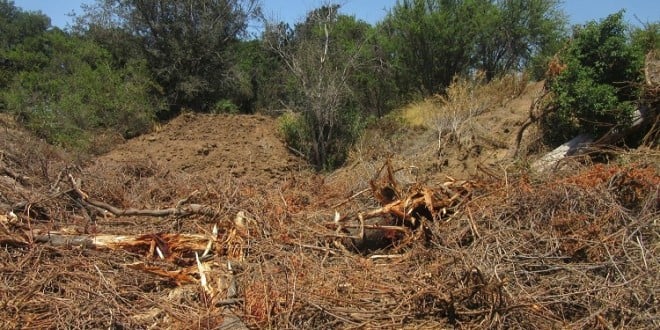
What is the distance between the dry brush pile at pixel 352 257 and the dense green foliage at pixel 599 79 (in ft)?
7.65

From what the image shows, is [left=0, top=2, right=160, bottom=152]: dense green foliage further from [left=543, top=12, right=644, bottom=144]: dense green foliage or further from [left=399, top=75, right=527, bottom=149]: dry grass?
[left=543, top=12, right=644, bottom=144]: dense green foliage

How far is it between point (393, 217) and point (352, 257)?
28.6 inches

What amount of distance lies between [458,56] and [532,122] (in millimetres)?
6847

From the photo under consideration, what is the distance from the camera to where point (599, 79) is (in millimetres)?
8359

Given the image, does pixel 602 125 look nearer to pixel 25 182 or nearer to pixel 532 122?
pixel 532 122

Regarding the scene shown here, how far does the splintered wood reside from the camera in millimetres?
5654

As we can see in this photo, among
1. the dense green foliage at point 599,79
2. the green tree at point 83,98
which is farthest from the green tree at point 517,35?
the green tree at point 83,98

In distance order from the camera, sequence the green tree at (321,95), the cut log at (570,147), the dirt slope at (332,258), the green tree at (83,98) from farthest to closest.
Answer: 1. the green tree at (83,98)
2. the green tree at (321,95)
3. the cut log at (570,147)
4. the dirt slope at (332,258)

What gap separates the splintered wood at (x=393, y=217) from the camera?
18.5 feet

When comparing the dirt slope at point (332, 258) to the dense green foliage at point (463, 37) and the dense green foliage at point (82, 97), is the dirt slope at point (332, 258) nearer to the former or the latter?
the dense green foliage at point (82, 97)

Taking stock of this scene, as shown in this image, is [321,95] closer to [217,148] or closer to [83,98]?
[217,148]

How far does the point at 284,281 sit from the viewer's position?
4.66 metres

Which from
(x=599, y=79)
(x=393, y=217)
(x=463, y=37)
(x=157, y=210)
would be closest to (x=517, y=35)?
(x=463, y=37)

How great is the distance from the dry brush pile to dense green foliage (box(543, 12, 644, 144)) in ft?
7.65
